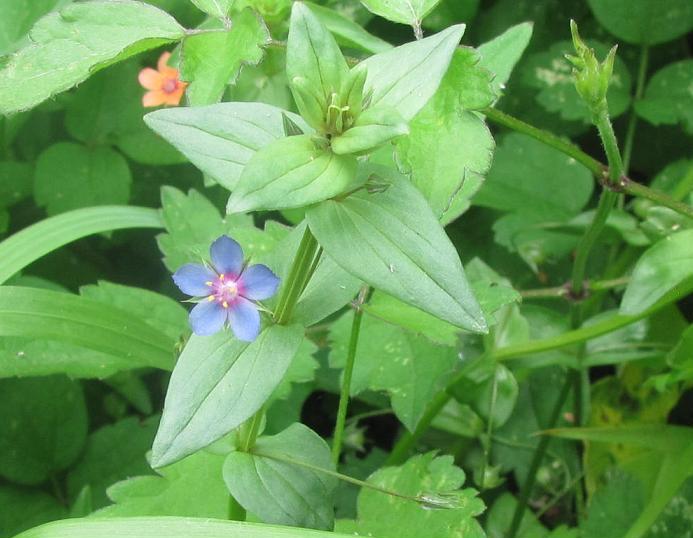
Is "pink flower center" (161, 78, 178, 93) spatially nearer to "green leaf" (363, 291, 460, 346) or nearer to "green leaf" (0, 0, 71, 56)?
"green leaf" (0, 0, 71, 56)

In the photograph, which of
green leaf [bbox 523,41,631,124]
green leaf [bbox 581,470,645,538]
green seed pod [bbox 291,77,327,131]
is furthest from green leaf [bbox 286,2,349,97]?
green leaf [bbox 523,41,631,124]

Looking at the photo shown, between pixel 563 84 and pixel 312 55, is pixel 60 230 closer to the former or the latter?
pixel 312 55

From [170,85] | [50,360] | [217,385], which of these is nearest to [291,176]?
[217,385]

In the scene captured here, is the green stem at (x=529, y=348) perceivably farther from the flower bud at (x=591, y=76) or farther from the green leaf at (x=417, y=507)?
the flower bud at (x=591, y=76)

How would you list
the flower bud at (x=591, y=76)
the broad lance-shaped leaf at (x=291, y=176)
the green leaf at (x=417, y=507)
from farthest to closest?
the green leaf at (x=417, y=507), the flower bud at (x=591, y=76), the broad lance-shaped leaf at (x=291, y=176)

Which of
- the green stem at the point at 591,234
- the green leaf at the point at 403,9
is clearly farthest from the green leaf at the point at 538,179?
the green leaf at the point at 403,9

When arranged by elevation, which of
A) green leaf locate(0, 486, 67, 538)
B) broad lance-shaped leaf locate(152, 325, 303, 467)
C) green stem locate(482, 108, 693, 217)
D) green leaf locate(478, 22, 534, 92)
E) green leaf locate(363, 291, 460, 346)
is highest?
green leaf locate(478, 22, 534, 92)

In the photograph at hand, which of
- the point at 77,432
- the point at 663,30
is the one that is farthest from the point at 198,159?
the point at 663,30
